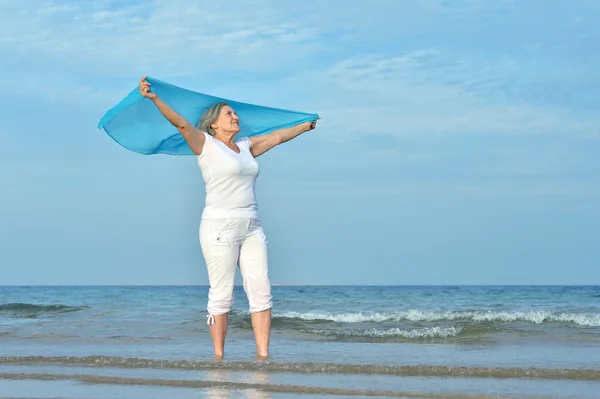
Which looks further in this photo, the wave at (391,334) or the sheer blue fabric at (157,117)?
the wave at (391,334)

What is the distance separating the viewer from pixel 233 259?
620cm

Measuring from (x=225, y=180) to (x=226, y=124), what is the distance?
0.50 m

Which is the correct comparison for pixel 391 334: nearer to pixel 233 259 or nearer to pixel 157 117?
pixel 233 259

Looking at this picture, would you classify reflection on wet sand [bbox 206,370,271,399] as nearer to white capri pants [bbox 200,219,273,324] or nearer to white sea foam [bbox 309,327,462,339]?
white capri pants [bbox 200,219,273,324]

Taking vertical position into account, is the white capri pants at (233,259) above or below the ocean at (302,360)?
above

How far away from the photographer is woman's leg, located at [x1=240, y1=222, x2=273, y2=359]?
6.25 metres

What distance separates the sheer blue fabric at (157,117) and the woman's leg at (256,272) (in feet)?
3.20

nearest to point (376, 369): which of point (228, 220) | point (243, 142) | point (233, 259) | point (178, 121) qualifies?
point (233, 259)

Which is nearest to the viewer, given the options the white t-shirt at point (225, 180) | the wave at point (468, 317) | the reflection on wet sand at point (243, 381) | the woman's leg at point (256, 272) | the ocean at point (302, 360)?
the reflection on wet sand at point (243, 381)

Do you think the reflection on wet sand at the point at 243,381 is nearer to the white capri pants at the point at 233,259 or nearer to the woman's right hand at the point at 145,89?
the white capri pants at the point at 233,259

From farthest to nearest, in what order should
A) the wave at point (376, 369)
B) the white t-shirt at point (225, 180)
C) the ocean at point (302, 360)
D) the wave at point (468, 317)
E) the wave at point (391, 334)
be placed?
the wave at point (468, 317), the wave at point (391, 334), the white t-shirt at point (225, 180), the wave at point (376, 369), the ocean at point (302, 360)

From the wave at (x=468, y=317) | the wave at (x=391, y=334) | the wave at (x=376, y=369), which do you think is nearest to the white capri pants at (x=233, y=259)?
Answer: the wave at (x=376, y=369)

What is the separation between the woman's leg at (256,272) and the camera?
6.25 m

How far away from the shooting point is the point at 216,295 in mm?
6246
